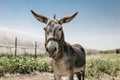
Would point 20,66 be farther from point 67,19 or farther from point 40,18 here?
point 67,19

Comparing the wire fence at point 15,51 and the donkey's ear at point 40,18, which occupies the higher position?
the wire fence at point 15,51

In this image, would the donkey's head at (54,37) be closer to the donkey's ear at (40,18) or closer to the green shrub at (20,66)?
the donkey's ear at (40,18)

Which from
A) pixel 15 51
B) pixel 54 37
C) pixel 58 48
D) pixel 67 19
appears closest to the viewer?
pixel 54 37

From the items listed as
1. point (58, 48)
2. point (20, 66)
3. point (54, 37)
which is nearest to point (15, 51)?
point (20, 66)

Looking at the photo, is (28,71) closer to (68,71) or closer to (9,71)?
(9,71)

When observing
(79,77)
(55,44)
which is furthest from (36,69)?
(55,44)

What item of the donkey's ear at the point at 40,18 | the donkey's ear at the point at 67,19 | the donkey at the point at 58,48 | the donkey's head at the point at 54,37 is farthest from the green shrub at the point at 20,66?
the donkey's head at the point at 54,37

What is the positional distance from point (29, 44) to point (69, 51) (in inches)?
1964

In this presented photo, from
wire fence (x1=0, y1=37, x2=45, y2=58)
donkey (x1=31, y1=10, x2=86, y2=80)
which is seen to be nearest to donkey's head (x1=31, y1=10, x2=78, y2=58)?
donkey (x1=31, y1=10, x2=86, y2=80)

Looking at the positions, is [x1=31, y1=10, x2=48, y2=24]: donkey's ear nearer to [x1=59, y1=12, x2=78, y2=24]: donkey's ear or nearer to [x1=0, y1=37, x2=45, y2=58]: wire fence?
[x1=59, y1=12, x2=78, y2=24]: donkey's ear

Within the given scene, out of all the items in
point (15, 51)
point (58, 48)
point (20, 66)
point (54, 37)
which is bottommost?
point (20, 66)

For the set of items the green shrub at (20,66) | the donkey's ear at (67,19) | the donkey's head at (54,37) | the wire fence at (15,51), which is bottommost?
the green shrub at (20,66)

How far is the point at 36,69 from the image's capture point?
1725 centimetres

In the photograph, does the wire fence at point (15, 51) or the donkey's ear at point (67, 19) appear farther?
the wire fence at point (15, 51)
